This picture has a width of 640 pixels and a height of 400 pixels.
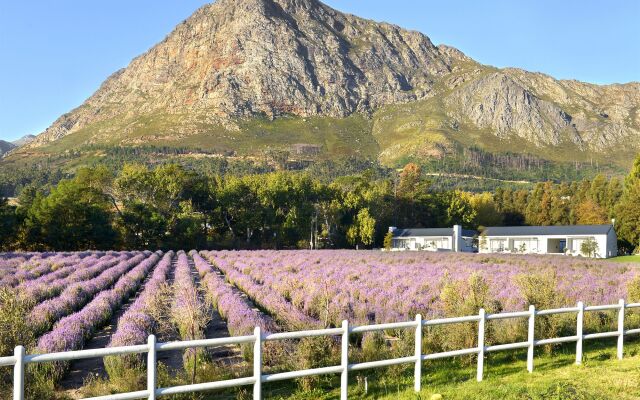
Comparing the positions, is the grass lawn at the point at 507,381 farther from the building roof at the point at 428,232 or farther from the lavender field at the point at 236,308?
the building roof at the point at 428,232

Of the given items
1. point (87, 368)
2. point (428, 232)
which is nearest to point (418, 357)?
point (87, 368)

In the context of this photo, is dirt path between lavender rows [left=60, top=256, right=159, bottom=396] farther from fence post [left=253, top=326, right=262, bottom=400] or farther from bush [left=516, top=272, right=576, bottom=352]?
bush [left=516, top=272, right=576, bottom=352]

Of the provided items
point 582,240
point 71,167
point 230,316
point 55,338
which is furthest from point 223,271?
point 71,167

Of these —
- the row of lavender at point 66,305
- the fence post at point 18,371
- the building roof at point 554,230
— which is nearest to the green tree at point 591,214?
the building roof at point 554,230

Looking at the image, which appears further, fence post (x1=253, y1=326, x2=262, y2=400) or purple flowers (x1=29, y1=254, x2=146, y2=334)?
purple flowers (x1=29, y1=254, x2=146, y2=334)

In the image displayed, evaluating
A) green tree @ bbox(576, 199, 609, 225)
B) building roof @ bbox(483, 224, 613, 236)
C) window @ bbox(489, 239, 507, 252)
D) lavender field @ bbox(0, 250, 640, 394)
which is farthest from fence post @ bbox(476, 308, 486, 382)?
green tree @ bbox(576, 199, 609, 225)

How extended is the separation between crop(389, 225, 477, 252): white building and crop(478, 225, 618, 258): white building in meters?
3.34

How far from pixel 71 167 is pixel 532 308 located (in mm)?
214273

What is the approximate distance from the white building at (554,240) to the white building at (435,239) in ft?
11.0

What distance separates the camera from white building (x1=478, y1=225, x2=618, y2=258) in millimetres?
62781

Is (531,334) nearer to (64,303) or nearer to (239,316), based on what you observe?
(239,316)

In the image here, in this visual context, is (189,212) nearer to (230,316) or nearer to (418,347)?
(230,316)

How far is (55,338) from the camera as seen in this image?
9500 millimetres

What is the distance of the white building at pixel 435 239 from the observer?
75125mm
